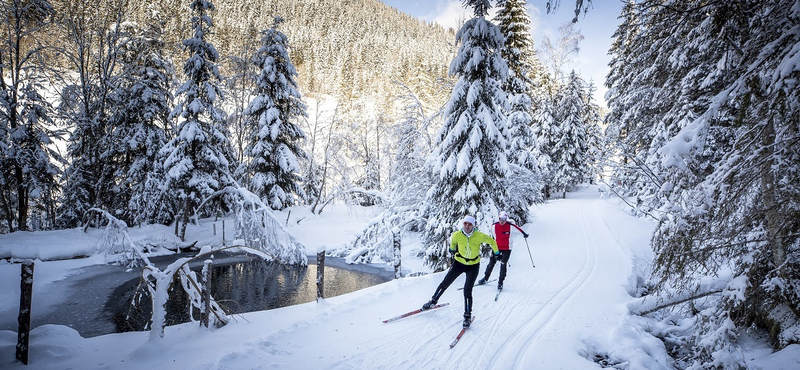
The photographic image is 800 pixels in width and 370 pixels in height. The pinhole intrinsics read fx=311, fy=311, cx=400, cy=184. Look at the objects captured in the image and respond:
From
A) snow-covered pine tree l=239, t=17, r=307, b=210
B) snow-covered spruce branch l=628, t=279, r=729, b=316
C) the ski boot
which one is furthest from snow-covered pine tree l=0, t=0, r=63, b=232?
snow-covered spruce branch l=628, t=279, r=729, b=316

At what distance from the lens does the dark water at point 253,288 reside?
928cm

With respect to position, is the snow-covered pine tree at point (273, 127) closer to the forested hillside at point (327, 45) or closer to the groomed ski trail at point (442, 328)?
the forested hillside at point (327, 45)

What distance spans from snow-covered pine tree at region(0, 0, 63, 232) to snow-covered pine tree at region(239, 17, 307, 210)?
8.21 m

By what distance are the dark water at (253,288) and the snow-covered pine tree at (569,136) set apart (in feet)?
86.7

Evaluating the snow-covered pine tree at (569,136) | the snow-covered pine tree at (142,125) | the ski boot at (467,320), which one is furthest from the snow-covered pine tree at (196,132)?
the snow-covered pine tree at (569,136)

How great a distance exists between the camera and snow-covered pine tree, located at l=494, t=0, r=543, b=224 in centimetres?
1473

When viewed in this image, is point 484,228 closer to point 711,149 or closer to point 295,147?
point 711,149

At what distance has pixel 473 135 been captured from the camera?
9961mm

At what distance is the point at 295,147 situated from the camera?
2109 cm

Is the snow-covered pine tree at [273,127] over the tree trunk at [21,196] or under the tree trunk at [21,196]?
over

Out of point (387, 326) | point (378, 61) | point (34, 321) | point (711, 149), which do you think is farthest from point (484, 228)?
point (378, 61)

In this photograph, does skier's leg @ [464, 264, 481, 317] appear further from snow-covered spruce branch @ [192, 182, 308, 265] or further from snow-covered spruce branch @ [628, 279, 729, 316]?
snow-covered spruce branch @ [192, 182, 308, 265]

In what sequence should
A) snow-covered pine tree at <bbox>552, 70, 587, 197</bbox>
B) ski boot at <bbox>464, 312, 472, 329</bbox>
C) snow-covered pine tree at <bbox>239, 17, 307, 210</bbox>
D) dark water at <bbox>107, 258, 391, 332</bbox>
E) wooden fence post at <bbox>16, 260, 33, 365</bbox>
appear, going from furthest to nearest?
snow-covered pine tree at <bbox>552, 70, 587, 197</bbox>
snow-covered pine tree at <bbox>239, 17, 307, 210</bbox>
dark water at <bbox>107, 258, 391, 332</bbox>
ski boot at <bbox>464, 312, 472, 329</bbox>
wooden fence post at <bbox>16, 260, 33, 365</bbox>

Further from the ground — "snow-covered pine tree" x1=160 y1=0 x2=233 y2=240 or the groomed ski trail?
"snow-covered pine tree" x1=160 y1=0 x2=233 y2=240
